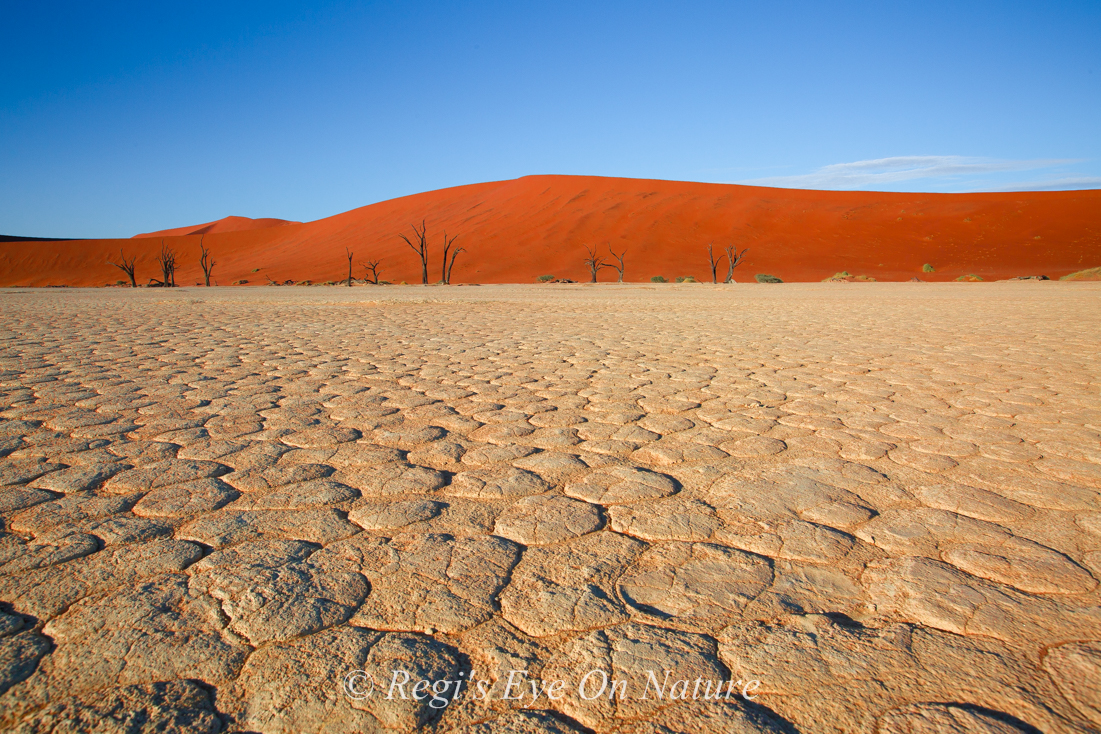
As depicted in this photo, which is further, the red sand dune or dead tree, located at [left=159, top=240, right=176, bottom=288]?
the red sand dune

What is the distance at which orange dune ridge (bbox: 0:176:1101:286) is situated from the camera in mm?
37438

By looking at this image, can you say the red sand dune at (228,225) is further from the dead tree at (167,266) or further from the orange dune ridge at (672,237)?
the dead tree at (167,266)

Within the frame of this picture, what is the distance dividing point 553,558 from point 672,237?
145ft

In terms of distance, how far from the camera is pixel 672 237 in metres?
43.8

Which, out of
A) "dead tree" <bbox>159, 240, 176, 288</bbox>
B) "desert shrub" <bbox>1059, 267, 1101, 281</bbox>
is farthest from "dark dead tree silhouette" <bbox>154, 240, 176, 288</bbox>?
"desert shrub" <bbox>1059, 267, 1101, 281</bbox>

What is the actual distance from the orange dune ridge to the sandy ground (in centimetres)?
3442

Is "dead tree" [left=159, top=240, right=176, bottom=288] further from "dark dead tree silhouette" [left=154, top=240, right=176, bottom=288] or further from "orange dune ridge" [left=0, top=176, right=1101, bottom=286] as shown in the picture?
"orange dune ridge" [left=0, top=176, right=1101, bottom=286]

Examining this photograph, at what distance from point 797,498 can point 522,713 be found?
4.24 feet

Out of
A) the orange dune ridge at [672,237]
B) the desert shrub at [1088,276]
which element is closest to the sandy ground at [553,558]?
the desert shrub at [1088,276]

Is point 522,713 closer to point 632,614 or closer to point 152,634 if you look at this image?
point 632,614

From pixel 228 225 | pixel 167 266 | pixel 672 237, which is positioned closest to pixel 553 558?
pixel 167 266

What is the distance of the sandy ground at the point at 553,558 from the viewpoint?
3.72 ft

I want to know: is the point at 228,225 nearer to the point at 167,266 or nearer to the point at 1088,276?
the point at 167,266

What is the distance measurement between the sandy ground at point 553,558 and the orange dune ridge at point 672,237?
34421mm
